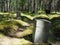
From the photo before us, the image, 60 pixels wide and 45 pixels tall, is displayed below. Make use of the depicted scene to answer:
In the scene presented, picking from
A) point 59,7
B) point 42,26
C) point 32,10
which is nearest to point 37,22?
point 42,26

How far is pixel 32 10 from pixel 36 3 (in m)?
1.06

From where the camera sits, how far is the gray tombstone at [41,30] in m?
6.34

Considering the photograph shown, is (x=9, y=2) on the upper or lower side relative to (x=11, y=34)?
upper

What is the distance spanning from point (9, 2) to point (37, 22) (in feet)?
46.1

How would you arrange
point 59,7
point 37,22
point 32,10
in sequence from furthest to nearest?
point 59,7 < point 32,10 < point 37,22

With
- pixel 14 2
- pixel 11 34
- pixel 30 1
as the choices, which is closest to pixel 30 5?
pixel 30 1

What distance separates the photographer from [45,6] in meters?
20.2

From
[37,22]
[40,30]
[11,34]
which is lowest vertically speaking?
[11,34]

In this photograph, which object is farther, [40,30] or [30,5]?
[30,5]

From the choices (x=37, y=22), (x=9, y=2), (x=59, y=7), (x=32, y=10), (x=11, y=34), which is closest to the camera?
(x=37, y=22)

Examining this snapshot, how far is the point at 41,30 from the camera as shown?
6.47 meters

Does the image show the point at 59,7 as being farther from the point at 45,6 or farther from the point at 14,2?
the point at 14,2

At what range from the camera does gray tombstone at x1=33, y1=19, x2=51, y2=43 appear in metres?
6.34

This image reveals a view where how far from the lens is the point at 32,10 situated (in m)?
18.2
